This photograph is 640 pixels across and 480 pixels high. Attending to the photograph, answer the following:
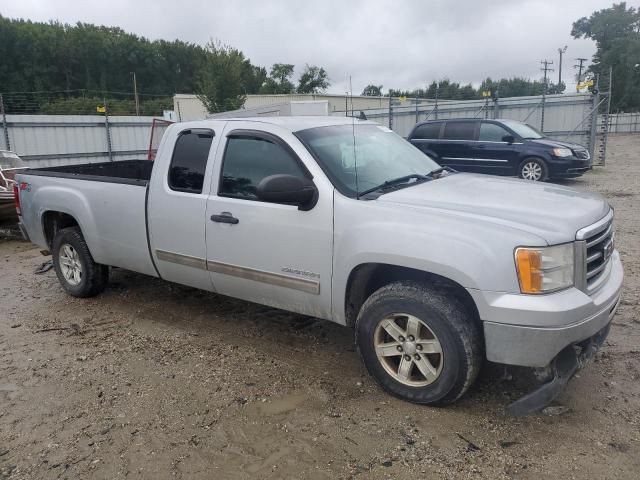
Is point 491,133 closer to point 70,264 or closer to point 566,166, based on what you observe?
point 566,166

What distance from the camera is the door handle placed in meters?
3.83

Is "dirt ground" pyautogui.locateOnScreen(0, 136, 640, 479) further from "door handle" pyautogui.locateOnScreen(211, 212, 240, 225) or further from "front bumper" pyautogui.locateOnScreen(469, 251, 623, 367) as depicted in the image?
"door handle" pyautogui.locateOnScreen(211, 212, 240, 225)

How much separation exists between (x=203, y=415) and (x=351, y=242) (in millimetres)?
1436

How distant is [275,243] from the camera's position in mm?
3652

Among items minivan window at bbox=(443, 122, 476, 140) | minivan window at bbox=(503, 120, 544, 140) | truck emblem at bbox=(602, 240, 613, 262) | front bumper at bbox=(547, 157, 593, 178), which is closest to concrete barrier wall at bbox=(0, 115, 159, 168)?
minivan window at bbox=(443, 122, 476, 140)

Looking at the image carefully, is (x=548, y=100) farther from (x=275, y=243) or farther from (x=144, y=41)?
(x=144, y=41)

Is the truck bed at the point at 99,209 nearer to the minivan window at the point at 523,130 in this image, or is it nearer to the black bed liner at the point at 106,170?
the black bed liner at the point at 106,170

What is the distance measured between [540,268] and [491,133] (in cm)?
1098

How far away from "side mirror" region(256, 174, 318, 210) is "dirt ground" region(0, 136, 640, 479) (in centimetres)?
128

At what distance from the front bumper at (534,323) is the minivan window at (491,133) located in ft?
35.1

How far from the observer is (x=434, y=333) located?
3023 millimetres

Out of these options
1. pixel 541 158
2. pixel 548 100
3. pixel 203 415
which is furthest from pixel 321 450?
pixel 548 100

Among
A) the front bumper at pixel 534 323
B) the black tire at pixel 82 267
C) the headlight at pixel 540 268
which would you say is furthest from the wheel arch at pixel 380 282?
the black tire at pixel 82 267

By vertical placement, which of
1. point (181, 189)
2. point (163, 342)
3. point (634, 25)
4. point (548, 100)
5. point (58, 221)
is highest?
point (634, 25)
